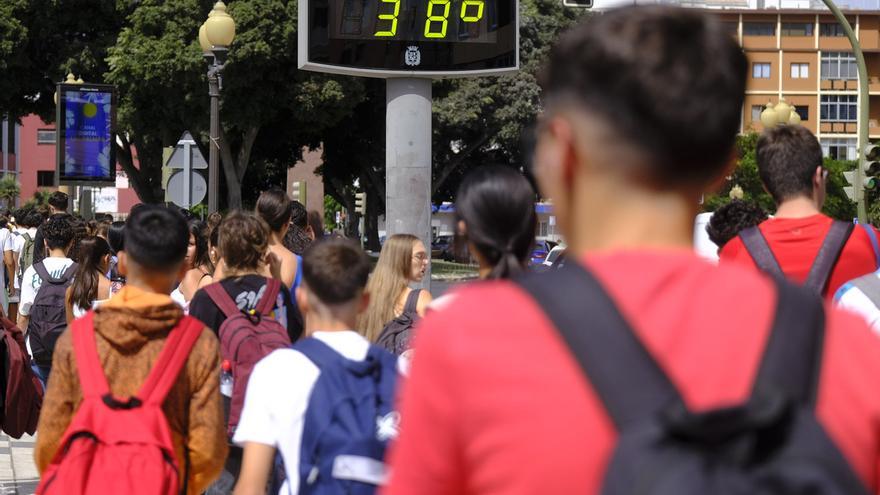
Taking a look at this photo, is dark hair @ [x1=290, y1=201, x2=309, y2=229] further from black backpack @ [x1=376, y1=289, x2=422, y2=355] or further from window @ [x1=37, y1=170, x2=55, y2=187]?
window @ [x1=37, y1=170, x2=55, y2=187]

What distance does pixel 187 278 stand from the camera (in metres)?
8.04

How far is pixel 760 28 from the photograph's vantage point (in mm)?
117375

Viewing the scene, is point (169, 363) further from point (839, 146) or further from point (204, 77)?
point (839, 146)

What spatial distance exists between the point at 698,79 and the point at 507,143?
5273cm

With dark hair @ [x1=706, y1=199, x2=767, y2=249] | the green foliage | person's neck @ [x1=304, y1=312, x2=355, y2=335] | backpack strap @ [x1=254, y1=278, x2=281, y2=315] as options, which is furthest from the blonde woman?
the green foliage

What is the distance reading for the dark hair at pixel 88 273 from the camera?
8.17 metres

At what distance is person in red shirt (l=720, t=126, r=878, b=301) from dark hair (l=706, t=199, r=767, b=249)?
4.66ft

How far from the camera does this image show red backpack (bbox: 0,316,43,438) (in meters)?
6.80

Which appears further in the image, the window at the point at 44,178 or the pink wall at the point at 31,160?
the window at the point at 44,178

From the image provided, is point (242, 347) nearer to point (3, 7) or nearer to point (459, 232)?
point (459, 232)

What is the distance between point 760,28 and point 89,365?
118m

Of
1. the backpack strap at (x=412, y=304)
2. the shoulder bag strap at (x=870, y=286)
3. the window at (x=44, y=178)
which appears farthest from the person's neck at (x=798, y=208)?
the window at (x=44, y=178)

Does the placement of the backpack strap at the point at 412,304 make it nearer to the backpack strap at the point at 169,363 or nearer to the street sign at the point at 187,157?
the backpack strap at the point at 169,363

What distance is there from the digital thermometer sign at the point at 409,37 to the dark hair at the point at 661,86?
13161 millimetres
